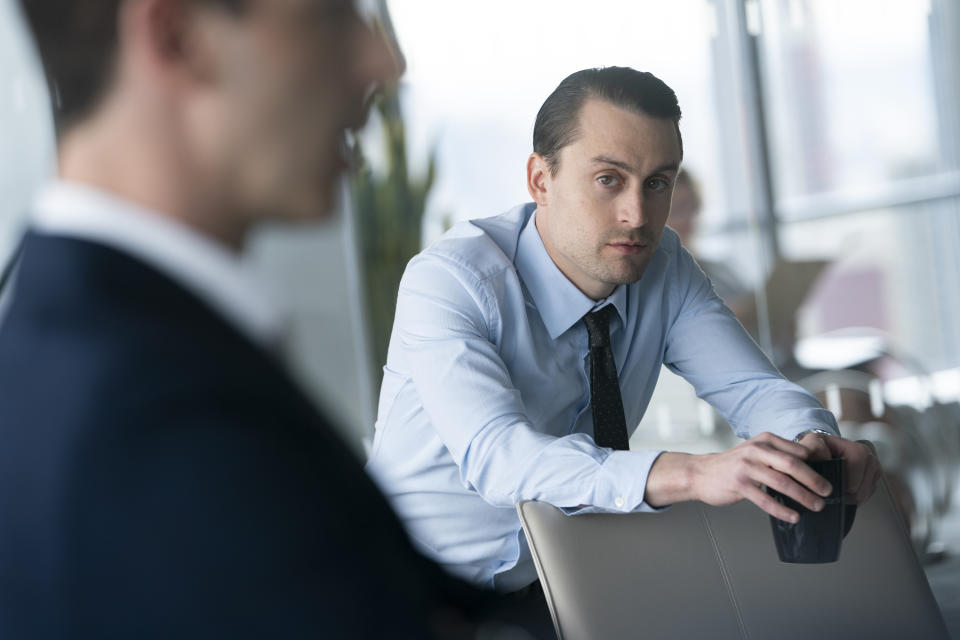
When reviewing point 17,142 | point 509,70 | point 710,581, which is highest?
point 509,70

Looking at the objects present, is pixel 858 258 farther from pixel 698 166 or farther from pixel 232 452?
pixel 232 452

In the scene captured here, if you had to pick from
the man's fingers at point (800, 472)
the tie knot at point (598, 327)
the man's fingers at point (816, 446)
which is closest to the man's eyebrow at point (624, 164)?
the tie knot at point (598, 327)

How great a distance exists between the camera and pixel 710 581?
4.23ft

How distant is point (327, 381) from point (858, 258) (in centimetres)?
254

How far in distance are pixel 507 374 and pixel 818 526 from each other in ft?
1.71

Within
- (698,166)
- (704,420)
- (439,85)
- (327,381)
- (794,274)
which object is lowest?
(704,420)

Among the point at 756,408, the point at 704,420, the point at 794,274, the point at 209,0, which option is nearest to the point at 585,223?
the point at 756,408

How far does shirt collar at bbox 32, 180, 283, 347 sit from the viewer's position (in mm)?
412

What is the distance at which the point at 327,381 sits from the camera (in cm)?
489

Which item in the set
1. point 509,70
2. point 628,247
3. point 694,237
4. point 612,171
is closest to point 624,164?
point 612,171

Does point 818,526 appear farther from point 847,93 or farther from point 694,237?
point 847,93

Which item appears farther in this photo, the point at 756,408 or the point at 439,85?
the point at 439,85

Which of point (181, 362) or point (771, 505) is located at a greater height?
point (181, 362)

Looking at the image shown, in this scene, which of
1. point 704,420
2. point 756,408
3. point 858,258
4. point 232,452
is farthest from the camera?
point 858,258
